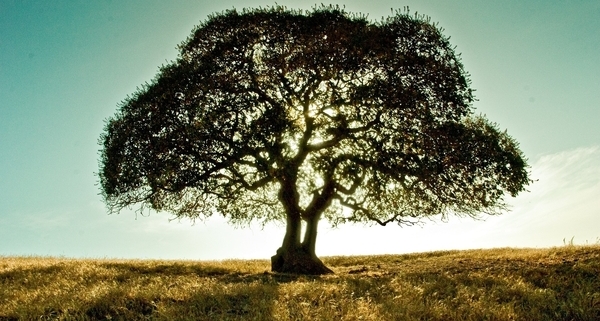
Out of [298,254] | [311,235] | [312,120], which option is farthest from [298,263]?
[312,120]

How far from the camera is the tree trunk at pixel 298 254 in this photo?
2678cm

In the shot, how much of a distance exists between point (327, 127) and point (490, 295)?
14.3m

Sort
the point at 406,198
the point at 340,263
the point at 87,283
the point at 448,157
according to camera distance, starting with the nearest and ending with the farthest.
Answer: the point at 87,283, the point at 448,157, the point at 406,198, the point at 340,263

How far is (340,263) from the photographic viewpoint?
34.9 m

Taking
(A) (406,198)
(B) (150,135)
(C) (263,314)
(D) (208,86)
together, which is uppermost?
(D) (208,86)

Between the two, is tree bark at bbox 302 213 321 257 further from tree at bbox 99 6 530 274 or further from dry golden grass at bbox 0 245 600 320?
dry golden grass at bbox 0 245 600 320

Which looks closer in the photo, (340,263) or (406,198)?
(406,198)

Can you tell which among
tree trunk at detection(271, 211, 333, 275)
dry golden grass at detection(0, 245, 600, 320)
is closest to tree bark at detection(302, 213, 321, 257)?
tree trunk at detection(271, 211, 333, 275)

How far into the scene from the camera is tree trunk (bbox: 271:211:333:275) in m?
26.8

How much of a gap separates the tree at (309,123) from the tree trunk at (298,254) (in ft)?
0.19

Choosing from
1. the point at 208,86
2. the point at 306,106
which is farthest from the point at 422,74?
the point at 208,86

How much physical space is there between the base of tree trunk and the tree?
6 centimetres

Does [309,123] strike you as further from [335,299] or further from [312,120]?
[335,299]

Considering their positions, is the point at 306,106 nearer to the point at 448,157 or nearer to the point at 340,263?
the point at 448,157
